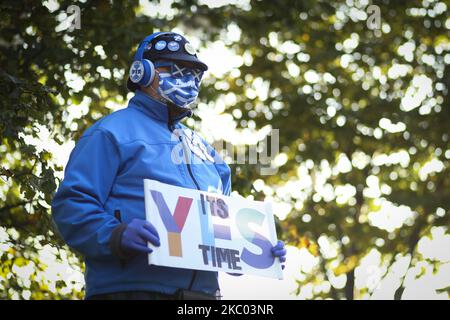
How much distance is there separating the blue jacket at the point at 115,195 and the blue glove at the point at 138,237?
2.2 inches

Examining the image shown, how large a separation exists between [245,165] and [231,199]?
3.71 metres

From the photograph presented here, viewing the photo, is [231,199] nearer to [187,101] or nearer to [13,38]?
[187,101]

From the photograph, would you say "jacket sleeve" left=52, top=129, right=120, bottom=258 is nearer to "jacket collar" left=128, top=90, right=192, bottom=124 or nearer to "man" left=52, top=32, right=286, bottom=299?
"man" left=52, top=32, right=286, bottom=299

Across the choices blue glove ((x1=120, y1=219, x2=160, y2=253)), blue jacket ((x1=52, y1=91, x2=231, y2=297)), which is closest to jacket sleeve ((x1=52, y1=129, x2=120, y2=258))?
blue jacket ((x1=52, y1=91, x2=231, y2=297))

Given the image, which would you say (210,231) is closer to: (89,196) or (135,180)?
(135,180)

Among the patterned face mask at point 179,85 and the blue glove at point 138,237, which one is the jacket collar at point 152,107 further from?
the blue glove at point 138,237

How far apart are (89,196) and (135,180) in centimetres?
24

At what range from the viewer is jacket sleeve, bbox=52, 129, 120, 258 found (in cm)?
374

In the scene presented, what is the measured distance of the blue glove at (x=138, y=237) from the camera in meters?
3.59

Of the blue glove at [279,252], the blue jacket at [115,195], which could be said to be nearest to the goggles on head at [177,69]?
the blue jacket at [115,195]

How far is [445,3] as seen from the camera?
462 inches

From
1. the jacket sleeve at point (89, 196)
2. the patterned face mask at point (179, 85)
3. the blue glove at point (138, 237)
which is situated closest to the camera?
the blue glove at point (138, 237)

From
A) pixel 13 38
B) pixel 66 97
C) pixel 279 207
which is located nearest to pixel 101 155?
pixel 66 97

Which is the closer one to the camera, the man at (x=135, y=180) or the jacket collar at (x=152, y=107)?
the man at (x=135, y=180)
